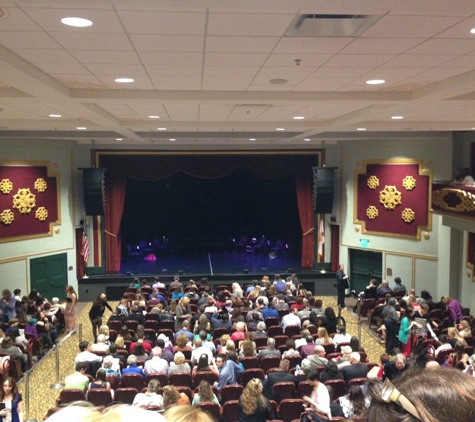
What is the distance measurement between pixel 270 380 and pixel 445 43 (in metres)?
5.02

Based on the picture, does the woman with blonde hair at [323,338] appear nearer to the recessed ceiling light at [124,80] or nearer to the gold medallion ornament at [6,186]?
the recessed ceiling light at [124,80]

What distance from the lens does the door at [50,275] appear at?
53.3ft

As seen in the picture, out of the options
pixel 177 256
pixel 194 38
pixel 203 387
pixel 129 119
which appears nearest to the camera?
pixel 194 38

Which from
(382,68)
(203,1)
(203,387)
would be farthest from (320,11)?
(203,387)

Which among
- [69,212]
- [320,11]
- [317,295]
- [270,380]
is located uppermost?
[320,11]

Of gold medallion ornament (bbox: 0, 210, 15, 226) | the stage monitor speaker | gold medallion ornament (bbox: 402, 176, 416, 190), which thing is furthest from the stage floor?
gold medallion ornament (bbox: 402, 176, 416, 190)

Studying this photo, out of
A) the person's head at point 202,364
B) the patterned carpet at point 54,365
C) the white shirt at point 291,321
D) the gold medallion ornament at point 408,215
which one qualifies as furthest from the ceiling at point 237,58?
the gold medallion ornament at point 408,215

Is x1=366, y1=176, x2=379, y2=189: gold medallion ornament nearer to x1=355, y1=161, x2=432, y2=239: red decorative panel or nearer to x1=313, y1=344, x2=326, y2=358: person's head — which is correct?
x1=355, y1=161, x2=432, y2=239: red decorative panel

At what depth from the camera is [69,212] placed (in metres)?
17.6

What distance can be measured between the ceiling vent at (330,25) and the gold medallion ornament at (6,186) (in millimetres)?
13022

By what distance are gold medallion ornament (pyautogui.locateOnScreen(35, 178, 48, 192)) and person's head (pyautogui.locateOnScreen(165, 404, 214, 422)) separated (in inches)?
648

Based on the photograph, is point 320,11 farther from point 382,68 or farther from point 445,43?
point 382,68

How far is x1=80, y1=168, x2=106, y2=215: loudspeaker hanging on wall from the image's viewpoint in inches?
685

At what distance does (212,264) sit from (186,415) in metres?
19.1
